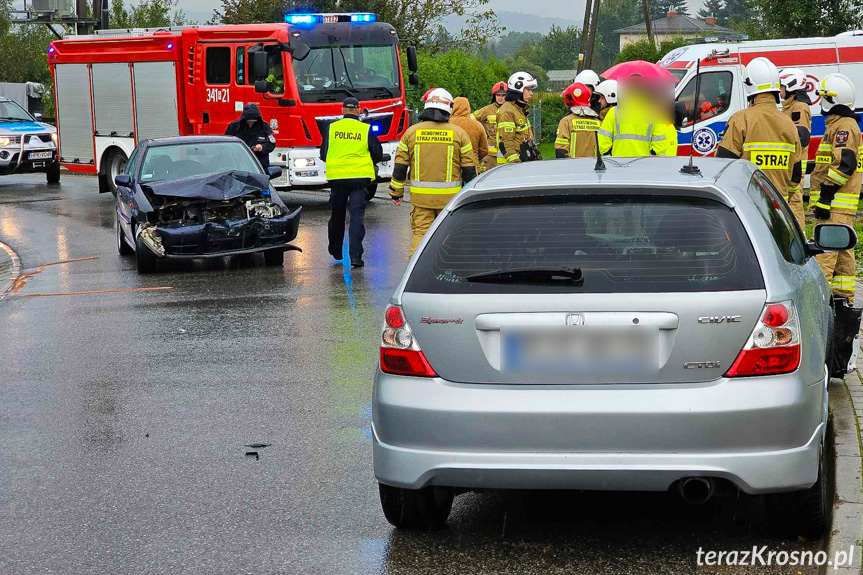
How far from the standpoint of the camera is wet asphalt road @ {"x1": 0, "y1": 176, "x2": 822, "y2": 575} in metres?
4.74

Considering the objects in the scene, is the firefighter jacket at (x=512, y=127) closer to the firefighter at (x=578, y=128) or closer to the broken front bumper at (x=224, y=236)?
the firefighter at (x=578, y=128)

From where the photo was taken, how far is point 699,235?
4.37 m

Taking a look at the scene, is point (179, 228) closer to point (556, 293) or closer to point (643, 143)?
point (643, 143)

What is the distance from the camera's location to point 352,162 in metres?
13.0

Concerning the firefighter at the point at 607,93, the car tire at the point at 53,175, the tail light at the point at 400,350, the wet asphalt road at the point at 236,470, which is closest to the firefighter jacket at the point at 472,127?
the firefighter at the point at 607,93

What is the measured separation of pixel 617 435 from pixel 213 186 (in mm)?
9540

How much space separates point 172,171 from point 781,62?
1096cm

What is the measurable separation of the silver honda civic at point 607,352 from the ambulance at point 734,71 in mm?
14508

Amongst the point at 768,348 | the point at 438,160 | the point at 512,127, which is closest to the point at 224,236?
the point at 438,160

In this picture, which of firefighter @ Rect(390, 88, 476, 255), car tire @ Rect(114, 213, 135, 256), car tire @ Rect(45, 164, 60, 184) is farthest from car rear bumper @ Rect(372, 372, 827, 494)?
car tire @ Rect(45, 164, 60, 184)

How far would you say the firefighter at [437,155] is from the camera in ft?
34.5

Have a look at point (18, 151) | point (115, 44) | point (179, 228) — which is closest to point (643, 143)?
point (179, 228)

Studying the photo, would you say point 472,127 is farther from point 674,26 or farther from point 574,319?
point 674,26

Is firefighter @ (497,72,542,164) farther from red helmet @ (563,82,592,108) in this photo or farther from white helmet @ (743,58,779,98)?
white helmet @ (743,58,779,98)
